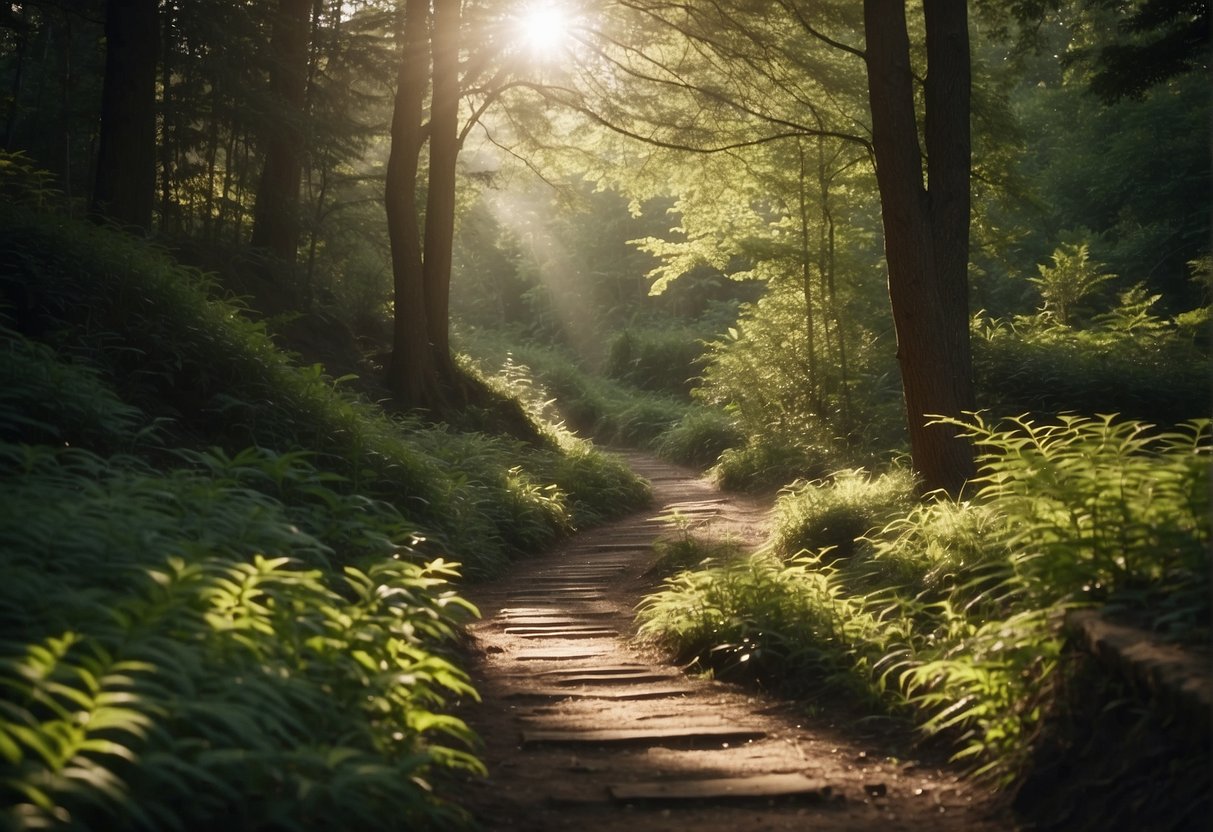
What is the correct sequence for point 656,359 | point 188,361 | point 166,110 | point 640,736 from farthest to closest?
point 656,359, point 166,110, point 188,361, point 640,736

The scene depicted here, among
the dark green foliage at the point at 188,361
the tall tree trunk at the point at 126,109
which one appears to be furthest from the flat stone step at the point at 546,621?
the tall tree trunk at the point at 126,109

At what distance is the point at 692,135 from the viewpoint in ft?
39.9

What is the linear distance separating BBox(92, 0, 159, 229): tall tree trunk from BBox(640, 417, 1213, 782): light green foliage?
→ 22.3 ft

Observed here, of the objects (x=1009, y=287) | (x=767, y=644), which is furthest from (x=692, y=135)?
(x=1009, y=287)

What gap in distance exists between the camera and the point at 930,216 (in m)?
9.04

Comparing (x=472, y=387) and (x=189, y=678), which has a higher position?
(x=472, y=387)

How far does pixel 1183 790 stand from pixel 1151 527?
126 centimetres

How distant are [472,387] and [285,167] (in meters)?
4.28

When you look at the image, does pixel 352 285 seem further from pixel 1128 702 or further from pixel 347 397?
pixel 1128 702

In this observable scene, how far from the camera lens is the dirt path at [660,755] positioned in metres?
3.95

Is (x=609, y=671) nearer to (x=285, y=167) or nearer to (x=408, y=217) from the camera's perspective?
(x=408, y=217)

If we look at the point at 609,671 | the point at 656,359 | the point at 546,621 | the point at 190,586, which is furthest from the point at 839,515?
the point at 656,359

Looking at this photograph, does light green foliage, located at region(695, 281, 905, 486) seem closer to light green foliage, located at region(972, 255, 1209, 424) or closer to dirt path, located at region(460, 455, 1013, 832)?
light green foliage, located at region(972, 255, 1209, 424)

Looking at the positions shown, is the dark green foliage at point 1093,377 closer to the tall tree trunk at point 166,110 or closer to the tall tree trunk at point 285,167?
the tall tree trunk at point 285,167
